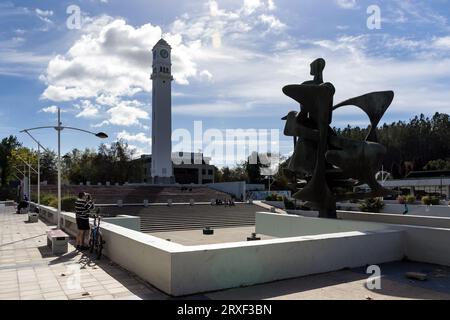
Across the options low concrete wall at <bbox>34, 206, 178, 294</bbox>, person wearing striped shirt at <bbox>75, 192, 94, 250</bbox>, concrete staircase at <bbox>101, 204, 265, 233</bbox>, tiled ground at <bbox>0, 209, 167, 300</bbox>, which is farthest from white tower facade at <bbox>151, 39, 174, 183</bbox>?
low concrete wall at <bbox>34, 206, 178, 294</bbox>

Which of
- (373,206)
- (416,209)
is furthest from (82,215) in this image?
(373,206)

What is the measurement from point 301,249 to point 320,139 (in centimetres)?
666

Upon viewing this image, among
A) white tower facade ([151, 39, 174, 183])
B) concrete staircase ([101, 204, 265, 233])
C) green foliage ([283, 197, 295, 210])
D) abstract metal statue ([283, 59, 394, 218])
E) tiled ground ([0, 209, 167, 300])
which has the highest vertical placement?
white tower facade ([151, 39, 174, 183])

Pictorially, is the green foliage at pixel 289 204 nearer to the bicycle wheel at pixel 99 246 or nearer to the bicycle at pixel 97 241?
the bicycle at pixel 97 241

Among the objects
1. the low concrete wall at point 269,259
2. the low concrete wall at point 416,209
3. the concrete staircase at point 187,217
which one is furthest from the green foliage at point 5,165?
the low concrete wall at point 269,259

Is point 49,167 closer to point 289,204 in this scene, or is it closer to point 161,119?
point 161,119

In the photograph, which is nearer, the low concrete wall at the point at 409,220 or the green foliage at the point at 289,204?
the low concrete wall at the point at 409,220

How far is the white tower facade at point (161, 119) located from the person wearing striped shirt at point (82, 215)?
55674mm

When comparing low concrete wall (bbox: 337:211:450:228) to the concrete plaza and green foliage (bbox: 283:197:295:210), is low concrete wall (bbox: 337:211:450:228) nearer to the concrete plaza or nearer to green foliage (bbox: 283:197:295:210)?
the concrete plaza

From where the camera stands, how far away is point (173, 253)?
628cm

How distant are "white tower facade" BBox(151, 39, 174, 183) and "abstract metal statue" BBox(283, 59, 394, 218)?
175ft

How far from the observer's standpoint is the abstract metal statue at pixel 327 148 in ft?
43.0

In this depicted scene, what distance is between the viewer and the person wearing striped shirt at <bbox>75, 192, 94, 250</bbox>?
11344 mm
